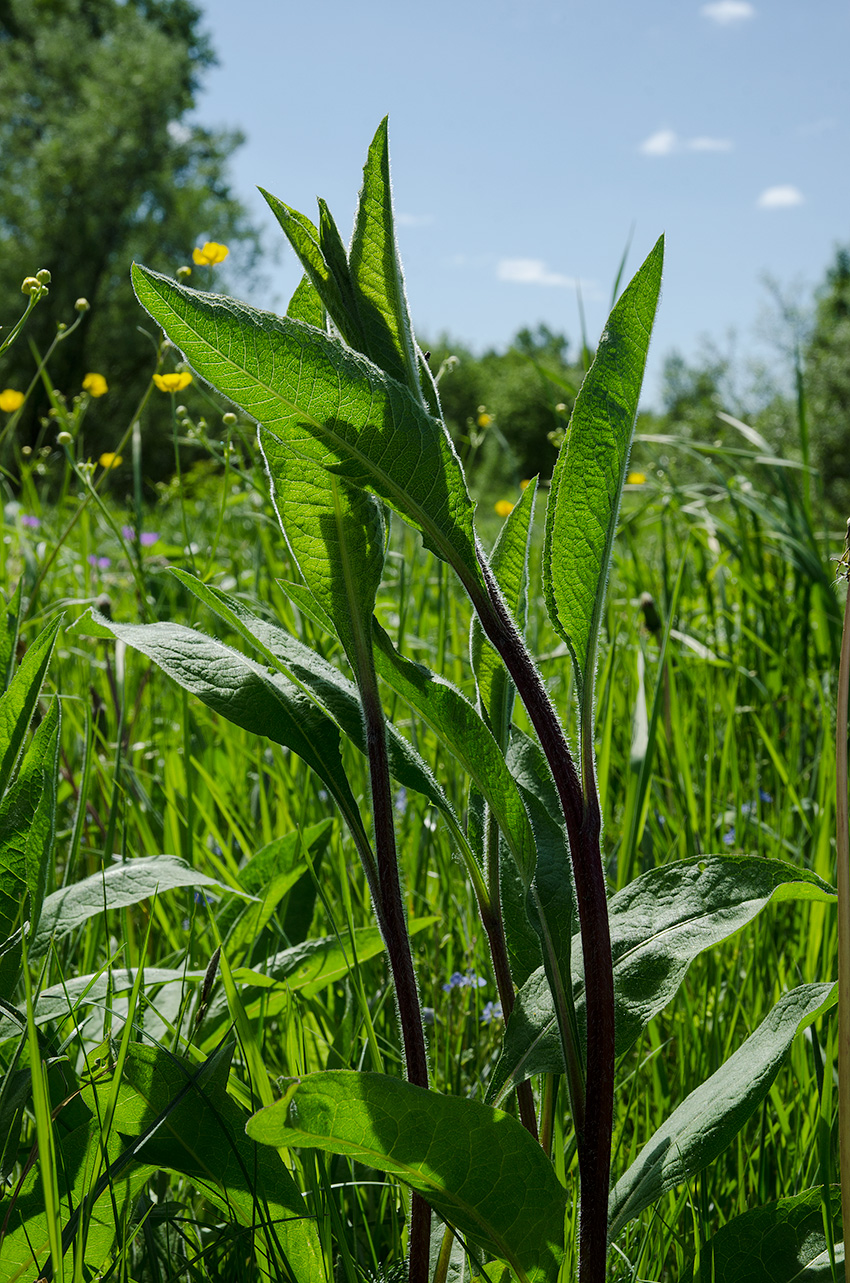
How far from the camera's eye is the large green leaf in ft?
2.06

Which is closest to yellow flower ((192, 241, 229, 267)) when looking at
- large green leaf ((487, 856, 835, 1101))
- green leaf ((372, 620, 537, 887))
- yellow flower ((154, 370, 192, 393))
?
yellow flower ((154, 370, 192, 393))

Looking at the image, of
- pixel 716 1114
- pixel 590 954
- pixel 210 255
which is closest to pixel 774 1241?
pixel 716 1114

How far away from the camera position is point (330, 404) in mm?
532

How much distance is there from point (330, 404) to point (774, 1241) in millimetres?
604

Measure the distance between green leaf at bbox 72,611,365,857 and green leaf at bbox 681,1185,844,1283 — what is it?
1.24ft

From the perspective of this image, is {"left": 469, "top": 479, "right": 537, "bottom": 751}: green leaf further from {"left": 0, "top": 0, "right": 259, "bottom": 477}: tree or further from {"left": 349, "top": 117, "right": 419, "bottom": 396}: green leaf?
{"left": 0, "top": 0, "right": 259, "bottom": 477}: tree

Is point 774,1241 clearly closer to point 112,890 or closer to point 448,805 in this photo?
point 448,805

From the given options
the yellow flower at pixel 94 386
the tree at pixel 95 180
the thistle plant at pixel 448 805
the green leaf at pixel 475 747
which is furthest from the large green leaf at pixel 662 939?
the tree at pixel 95 180

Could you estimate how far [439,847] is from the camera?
132cm

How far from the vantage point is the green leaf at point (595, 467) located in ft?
1.95

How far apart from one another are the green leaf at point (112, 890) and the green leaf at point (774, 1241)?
45 centimetres

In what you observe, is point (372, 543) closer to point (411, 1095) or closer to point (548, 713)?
point (548, 713)

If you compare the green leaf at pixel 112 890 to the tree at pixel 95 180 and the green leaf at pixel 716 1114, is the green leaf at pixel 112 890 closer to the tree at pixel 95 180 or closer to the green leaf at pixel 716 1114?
the green leaf at pixel 716 1114

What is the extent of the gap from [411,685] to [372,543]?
0.34 feet
